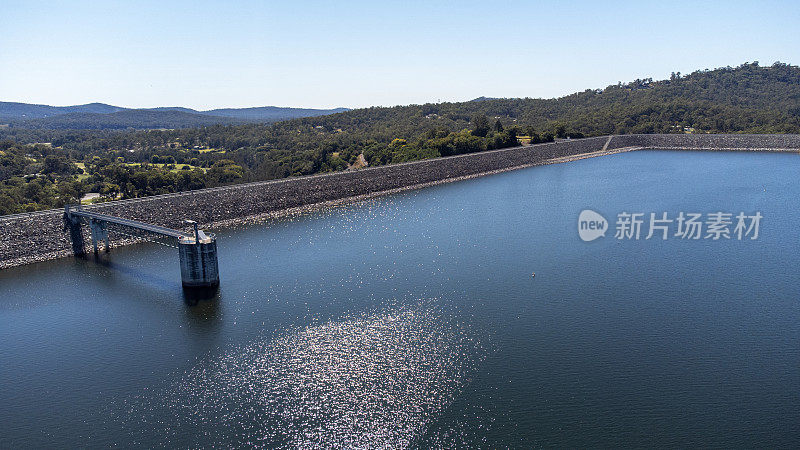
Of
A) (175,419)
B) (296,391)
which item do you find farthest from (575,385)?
(175,419)

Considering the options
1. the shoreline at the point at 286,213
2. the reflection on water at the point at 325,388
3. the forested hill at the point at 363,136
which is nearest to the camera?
the reflection on water at the point at 325,388

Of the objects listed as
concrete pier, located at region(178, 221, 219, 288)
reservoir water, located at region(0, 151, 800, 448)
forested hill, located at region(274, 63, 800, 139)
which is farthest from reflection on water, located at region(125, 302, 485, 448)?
forested hill, located at region(274, 63, 800, 139)

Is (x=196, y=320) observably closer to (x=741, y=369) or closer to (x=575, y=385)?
(x=575, y=385)

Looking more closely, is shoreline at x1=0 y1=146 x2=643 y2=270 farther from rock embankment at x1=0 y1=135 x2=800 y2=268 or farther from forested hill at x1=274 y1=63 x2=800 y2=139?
forested hill at x1=274 y1=63 x2=800 y2=139

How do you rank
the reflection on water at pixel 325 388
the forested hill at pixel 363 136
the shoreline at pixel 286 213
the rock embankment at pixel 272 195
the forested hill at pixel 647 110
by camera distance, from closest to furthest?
the reflection on water at pixel 325 388 < the shoreline at pixel 286 213 < the rock embankment at pixel 272 195 < the forested hill at pixel 363 136 < the forested hill at pixel 647 110

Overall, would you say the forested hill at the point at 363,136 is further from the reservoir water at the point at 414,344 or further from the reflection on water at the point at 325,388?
the reflection on water at the point at 325,388

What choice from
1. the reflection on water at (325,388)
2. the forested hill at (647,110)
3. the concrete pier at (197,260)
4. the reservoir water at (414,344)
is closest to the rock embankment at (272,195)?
the reservoir water at (414,344)

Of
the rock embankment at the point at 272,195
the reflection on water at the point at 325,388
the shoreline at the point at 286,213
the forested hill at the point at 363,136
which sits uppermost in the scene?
the forested hill at the point at 363,136
